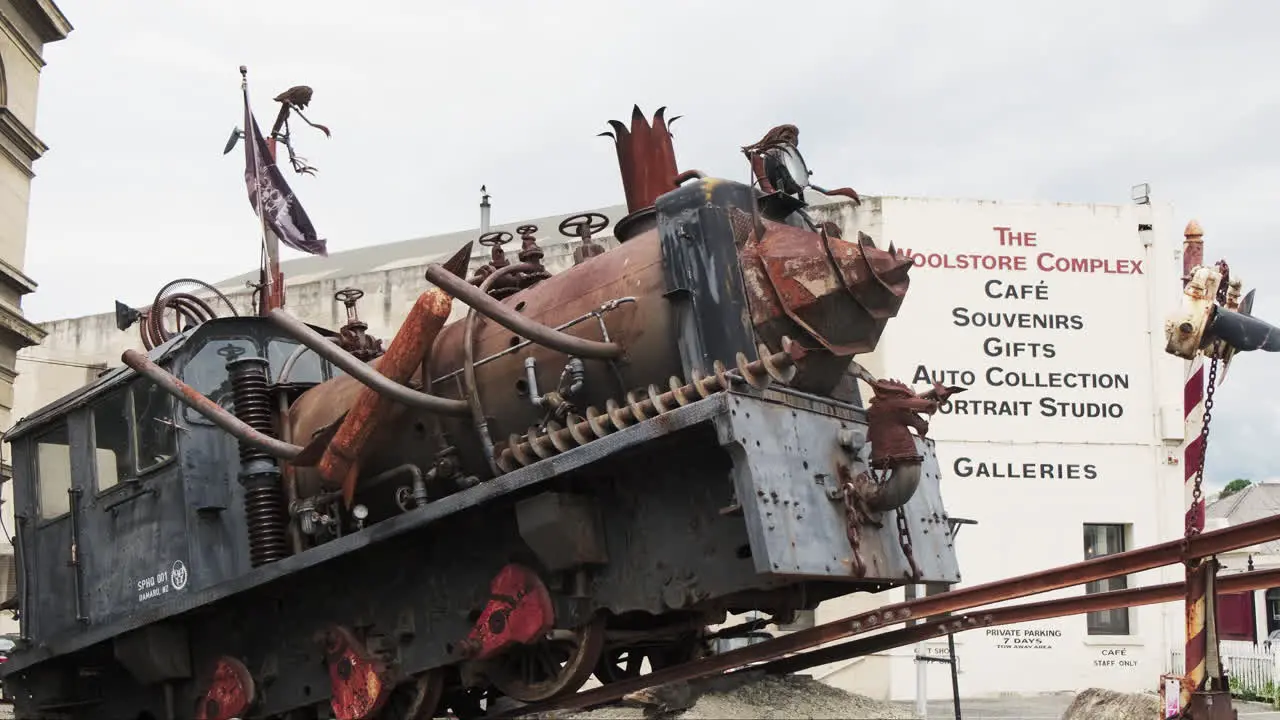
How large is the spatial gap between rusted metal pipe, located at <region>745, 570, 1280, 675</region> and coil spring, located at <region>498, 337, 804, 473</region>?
1.48m

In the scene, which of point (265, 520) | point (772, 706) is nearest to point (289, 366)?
point (265, 520)

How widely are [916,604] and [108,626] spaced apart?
5.30 metres

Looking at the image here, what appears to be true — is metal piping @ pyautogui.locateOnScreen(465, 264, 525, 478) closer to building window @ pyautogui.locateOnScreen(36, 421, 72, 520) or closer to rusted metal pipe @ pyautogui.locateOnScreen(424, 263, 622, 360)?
rusted metal pipe @ pyautogui.locateOnScreen(424, 263, 622, 360)

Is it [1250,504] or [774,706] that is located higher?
[774,706]

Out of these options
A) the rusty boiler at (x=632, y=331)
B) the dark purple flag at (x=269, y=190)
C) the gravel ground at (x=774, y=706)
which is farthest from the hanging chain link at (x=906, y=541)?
the dark purple flag at (x=269, y=190)

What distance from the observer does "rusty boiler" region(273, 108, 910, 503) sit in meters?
5.96

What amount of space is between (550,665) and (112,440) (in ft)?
12.0

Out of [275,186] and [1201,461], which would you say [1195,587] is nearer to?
[1201,461]

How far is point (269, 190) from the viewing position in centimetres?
978

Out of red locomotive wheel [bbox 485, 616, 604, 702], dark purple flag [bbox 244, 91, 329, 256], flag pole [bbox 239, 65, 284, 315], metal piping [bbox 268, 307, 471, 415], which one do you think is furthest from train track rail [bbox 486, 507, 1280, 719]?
dark purple flag [bbox 244, 91, 329, 256]

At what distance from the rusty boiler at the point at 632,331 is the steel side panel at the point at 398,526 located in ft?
0.49

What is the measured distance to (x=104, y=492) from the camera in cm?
852

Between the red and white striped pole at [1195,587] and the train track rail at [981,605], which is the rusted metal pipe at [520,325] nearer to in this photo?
the train track rail at [981,605]

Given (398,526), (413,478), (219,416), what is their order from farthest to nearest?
(219,416), (413,478), (398,526)
